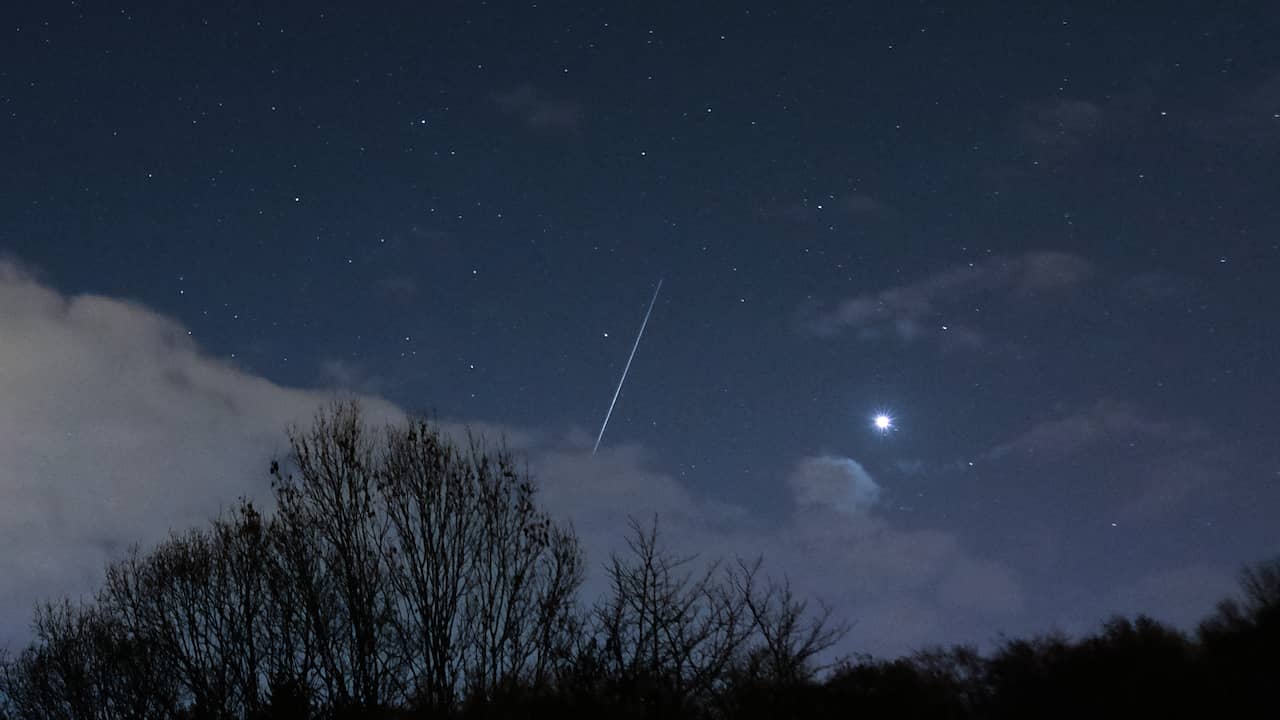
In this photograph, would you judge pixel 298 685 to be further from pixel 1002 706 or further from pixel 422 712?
pixel 1002 706

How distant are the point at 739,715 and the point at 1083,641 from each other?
29.6 feet

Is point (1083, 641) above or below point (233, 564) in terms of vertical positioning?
below

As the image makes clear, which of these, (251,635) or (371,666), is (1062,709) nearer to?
(371,666)

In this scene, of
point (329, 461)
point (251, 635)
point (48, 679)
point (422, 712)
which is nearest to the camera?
point (422, 712)

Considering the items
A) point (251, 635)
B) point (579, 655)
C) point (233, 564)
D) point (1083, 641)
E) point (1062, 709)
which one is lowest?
point (1062, 709)

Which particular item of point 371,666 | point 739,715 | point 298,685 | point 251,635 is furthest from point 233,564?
point 739,715

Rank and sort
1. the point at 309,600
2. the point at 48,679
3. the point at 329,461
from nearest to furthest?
the point at 329,461 → the point at 309,600 → the point at 48,679

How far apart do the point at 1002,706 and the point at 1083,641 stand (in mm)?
2541

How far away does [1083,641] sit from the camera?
65.4ft

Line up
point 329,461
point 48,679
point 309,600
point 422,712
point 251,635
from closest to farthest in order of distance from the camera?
point 422,712 → point 329,461 → point 309,600 → point 251,635 → point 48,679

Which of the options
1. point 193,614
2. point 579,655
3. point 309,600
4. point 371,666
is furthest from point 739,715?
point 193,614

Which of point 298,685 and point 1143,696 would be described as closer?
point 1143,696

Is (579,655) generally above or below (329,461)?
below

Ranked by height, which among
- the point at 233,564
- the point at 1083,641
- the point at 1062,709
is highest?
the point at 233,564
